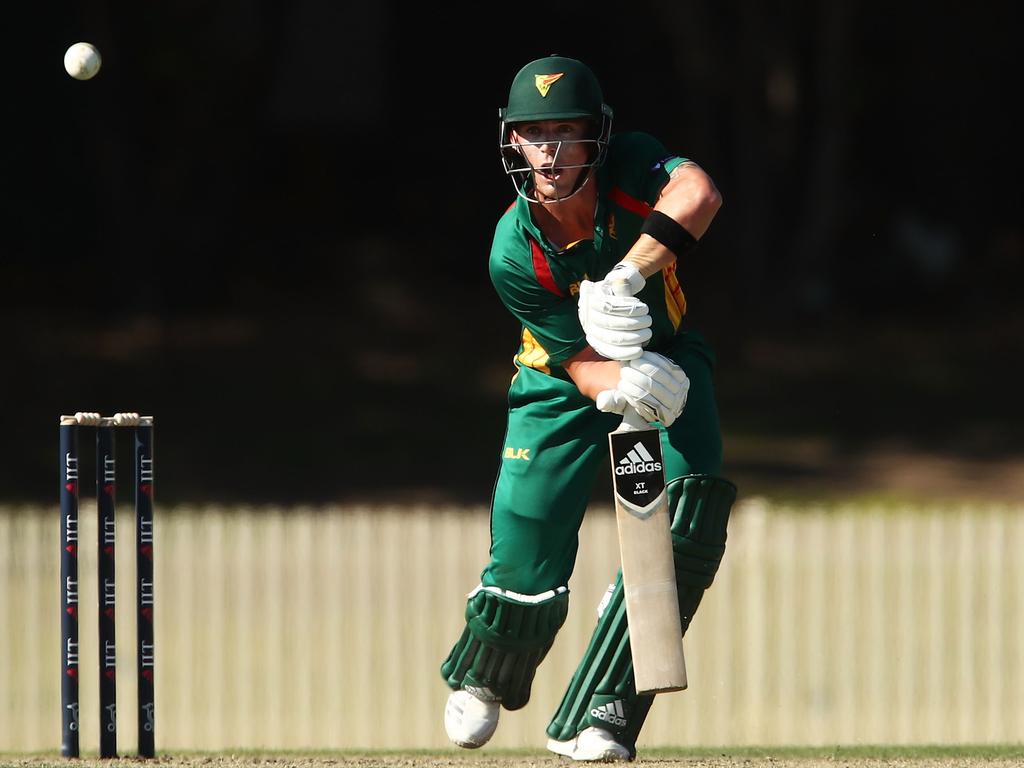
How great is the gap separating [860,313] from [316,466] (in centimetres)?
580

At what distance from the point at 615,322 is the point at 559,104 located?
59cm

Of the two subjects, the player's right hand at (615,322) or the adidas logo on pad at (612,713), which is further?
the adidas logo on pad at (612,713)

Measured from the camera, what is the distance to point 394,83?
17.2 metres

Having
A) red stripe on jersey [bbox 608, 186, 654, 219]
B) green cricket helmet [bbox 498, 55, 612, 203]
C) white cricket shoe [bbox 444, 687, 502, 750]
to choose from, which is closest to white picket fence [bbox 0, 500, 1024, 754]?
white cricket shoe [bbox 444, 687, 502, 750]

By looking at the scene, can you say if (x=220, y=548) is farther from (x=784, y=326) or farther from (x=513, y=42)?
(x=513, y=42)

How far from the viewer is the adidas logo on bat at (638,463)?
4172mm

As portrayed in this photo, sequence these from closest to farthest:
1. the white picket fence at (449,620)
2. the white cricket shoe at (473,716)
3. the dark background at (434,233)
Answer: the white cricket shoe at (473,716) → the white picket fence at (449,620) → the dark background at (434,233)

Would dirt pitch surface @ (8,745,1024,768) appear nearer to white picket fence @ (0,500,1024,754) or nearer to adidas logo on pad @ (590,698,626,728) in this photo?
adidas logo on pad @ (590,698,626,728)

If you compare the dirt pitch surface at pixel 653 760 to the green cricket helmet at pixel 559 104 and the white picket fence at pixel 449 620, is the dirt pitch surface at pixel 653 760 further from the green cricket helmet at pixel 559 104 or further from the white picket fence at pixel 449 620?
the white picket fence at pixel 449 620

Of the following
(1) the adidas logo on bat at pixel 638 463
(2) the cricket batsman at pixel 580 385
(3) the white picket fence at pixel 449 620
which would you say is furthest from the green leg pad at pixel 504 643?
(3) the white picket fence at pixel 449 620

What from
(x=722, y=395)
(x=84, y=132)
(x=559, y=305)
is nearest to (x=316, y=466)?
(x=722, y=395)

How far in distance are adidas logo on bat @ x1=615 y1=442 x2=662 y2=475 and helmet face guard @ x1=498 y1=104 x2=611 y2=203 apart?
0.65m

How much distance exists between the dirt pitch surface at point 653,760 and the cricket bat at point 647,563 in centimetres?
26

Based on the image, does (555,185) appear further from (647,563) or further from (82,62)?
(82,62)
